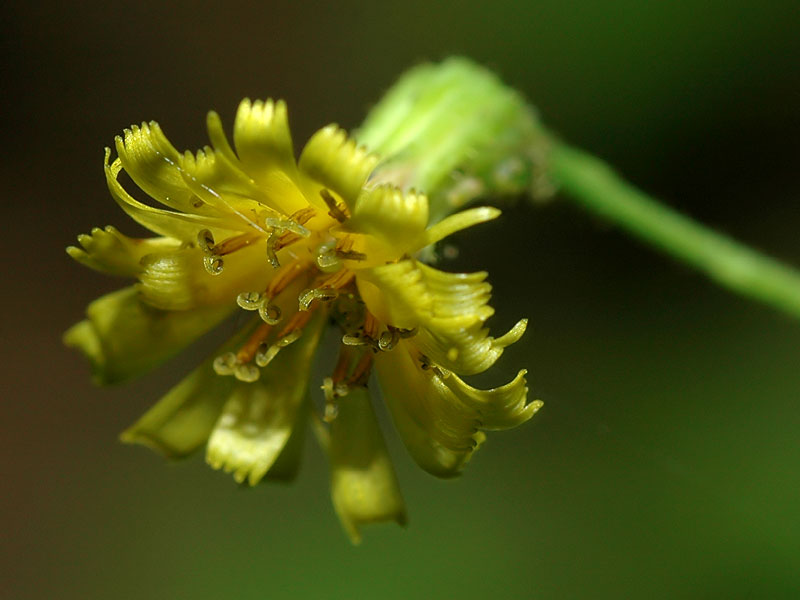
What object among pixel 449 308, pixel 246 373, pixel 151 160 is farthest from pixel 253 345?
pixel 449 308

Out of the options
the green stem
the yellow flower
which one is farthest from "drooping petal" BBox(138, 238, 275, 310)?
the green stem

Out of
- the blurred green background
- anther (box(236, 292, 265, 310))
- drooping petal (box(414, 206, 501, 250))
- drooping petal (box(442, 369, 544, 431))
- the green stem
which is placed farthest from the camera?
the blurred green background

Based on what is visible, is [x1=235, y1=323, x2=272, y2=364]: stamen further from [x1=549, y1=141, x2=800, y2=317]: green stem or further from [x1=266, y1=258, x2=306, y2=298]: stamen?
[x1=549, y1=141, x2=800, y2=317]: green stem

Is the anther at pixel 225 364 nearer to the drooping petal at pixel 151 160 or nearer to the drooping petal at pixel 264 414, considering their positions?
the drooping petal at pixel 264 414

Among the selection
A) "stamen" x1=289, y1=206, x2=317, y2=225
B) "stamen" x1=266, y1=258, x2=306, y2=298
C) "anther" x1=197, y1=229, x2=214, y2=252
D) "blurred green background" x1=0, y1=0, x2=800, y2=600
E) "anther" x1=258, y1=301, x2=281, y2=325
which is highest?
"stamen" x1=289, y1=206, x2=317, y2=225

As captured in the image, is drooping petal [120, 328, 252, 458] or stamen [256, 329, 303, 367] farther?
drooping petal [120, 328, 252, 458]

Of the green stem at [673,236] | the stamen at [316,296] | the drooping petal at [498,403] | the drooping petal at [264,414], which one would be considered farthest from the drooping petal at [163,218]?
the green stem at [673,236]
